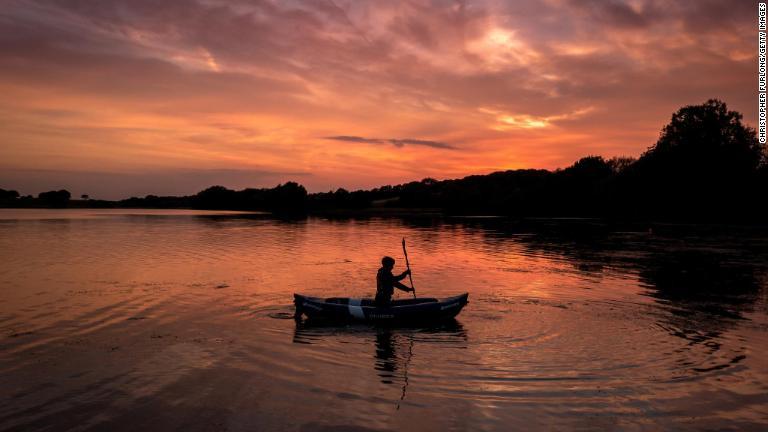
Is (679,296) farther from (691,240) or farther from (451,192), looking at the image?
(451,192)

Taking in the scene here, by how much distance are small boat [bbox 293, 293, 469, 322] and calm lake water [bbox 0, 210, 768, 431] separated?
47 centimetres

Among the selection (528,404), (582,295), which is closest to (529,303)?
(582,295)

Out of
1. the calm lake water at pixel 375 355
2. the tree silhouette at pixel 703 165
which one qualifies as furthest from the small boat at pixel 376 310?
the tree silhouette at pixel 703 165

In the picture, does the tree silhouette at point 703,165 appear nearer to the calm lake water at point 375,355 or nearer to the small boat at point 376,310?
the calm lake water at point 375,355

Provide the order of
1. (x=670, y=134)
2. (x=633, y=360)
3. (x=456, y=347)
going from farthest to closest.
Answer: (x=670, y=134)
(x=456, y=347)
(x=633, y=360)

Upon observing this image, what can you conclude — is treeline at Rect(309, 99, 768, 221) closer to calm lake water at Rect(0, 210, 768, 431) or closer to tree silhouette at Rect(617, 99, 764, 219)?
tree silhouette at Rect(617, 99, 764, 219)

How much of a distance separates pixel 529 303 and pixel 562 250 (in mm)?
24819

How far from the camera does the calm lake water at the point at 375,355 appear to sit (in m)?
9.68

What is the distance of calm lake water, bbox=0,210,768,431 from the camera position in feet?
31.8

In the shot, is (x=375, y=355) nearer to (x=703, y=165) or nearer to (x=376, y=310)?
(x=376, y=310)

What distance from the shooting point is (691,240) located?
5456 centimetres

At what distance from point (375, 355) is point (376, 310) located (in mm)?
2976

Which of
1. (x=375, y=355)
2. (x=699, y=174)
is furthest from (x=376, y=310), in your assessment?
(x=699, y=174)

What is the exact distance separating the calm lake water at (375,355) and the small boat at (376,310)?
1.53 ft
